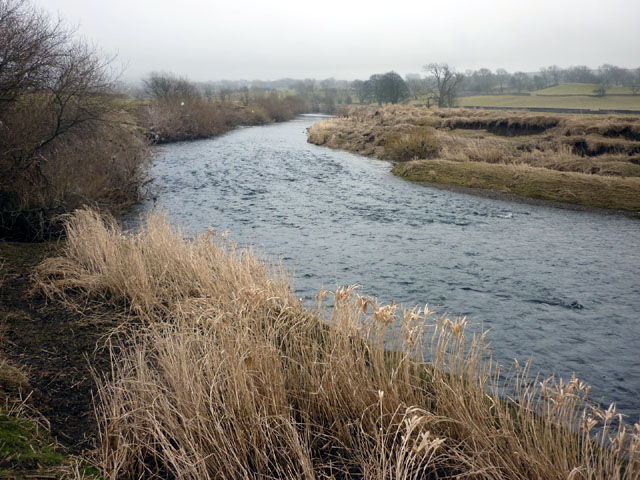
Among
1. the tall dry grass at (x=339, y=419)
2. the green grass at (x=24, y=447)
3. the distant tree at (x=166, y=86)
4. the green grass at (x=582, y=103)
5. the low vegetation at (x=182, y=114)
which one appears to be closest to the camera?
the green grass at (x=24, y=447)

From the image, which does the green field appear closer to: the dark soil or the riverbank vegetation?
the riverbank vegetation

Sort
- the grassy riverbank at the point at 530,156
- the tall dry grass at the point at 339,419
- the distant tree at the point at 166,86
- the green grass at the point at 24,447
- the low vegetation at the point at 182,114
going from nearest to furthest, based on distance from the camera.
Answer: the green grass at the point at 24,447, the tall dry grass at the point at 339,419, the grassy riverbank at the point at 530,156, the low vegetation at the point at 182,114, the distant tree at the point at 166,86

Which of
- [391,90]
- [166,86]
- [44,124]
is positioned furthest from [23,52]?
[391,90]

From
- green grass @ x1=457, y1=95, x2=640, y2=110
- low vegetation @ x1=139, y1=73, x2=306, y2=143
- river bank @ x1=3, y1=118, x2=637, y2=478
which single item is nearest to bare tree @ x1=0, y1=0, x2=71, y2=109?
river bank @ x1=3, y1=118, x2=637, y2=478

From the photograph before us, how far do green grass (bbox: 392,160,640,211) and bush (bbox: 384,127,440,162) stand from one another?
3.19 metres

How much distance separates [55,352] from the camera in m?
5.60

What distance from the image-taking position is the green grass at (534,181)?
16516 mm

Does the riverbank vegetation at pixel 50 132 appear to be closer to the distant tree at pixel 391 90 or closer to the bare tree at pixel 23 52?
the bare tree at pixel 23 52

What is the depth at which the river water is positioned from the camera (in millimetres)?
7398

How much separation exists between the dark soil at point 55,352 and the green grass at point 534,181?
16.3 metres

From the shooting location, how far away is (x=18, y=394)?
4.43m

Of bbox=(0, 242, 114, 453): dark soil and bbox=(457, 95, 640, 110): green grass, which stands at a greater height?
bbox=(457, 95, 640, 110): green grass

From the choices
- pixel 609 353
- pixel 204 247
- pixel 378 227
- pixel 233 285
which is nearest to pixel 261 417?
pixel 233 285

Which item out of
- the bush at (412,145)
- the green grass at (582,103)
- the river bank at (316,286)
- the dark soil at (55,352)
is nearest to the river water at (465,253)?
the river bank at (316,286)
